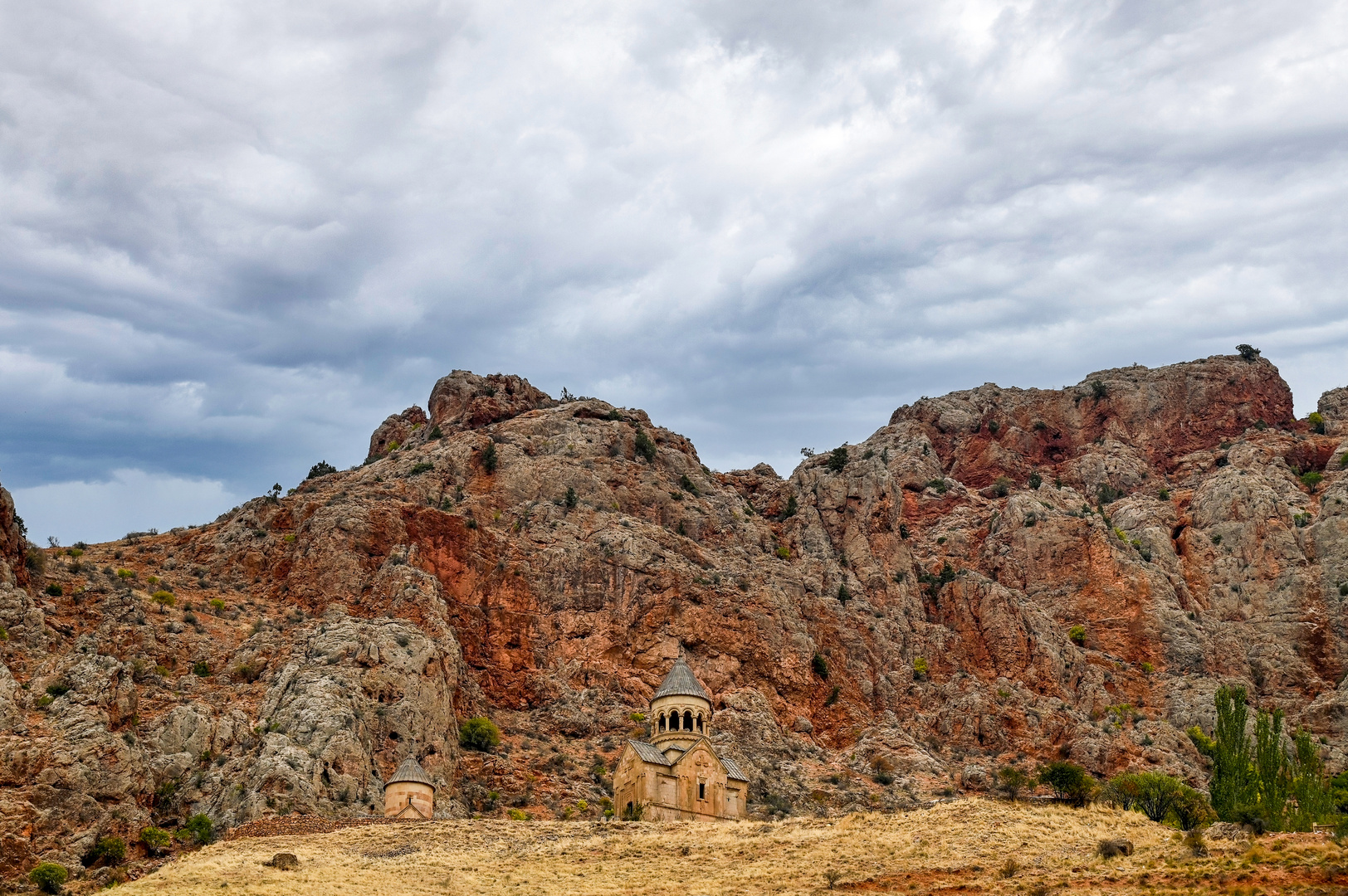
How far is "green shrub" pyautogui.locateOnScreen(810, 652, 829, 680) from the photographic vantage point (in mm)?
86688

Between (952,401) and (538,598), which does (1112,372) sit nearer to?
(952,401)

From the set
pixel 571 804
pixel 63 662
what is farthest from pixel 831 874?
pixel 63 662

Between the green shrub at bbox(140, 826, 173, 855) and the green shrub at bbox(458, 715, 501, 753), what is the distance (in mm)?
19505

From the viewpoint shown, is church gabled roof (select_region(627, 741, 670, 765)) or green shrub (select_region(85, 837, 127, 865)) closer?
green shrub (select_region(85, 837, 127, 865))

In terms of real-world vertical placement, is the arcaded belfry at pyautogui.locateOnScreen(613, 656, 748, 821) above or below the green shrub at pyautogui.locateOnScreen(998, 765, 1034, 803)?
above

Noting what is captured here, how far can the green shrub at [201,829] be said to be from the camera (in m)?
56.0

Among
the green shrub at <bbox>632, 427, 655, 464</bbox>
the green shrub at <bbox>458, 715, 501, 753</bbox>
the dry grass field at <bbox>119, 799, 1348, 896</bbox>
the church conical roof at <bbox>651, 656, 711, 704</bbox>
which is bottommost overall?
the dry grass field at <bbox>119, 799, 1348, 896</bbox>

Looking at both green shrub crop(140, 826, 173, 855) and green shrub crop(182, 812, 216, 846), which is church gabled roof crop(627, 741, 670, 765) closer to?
green shrub crop(182, 812, 216, 846)

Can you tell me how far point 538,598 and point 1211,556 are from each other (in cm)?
5344

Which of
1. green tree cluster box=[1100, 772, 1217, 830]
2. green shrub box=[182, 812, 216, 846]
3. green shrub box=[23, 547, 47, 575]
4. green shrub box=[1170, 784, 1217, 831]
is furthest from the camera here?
green shrub box=[23, 547, 47, 575]

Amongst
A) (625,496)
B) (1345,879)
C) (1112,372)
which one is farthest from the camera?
(1112,372)

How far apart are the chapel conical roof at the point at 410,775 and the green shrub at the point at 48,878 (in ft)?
51.4

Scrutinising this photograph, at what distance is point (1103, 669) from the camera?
90562mm

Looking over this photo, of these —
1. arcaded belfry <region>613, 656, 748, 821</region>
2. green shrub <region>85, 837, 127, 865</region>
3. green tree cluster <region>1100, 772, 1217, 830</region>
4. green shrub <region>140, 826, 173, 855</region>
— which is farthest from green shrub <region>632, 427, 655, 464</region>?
green shrub <region>85, 837, 127, 865</region>
